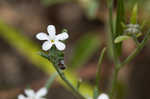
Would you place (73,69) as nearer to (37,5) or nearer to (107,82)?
(107,82)

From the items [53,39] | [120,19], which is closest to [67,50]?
[120,19]

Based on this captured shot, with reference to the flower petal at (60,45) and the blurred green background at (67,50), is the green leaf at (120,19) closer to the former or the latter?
the flower petal at (60,45)

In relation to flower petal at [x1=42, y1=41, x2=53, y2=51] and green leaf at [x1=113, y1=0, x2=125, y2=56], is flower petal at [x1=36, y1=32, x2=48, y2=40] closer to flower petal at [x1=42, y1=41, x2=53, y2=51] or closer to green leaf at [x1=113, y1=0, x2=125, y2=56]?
flower petal at [x1=42, y1=41, x2=53, y2=51]

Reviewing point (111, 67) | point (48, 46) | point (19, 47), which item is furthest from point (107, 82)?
point (48, 46)

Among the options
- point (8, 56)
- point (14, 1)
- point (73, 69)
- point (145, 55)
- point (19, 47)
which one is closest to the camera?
point (73, 69)

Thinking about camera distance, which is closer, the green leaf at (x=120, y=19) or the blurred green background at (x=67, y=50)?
the green leaf at (x=120, y=19)

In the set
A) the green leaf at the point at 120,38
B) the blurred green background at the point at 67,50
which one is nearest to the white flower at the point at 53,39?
the green leaf at the point at 120,38

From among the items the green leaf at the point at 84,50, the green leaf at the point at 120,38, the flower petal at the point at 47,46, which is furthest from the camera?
the green leaf at the point at 84,50

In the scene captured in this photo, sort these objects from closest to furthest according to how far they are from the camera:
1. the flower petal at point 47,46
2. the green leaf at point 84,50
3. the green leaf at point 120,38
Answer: the flower petal at point 47,46, the green leaf at point 120,38, the green leaf at point 84,50
